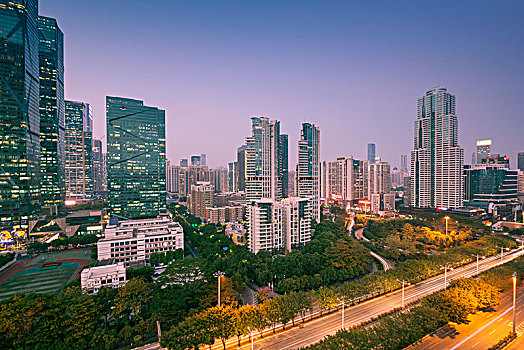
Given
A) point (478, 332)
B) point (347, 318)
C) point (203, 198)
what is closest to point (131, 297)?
point (347, 318)

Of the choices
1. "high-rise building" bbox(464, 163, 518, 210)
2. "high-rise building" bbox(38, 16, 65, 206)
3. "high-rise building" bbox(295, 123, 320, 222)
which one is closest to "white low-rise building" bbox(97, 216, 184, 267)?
"high-rise building" bbox(295, 123, 320, 222)

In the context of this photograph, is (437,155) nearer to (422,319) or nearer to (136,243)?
(422,319)

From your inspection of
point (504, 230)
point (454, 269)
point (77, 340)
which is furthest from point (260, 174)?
point (504, 230)

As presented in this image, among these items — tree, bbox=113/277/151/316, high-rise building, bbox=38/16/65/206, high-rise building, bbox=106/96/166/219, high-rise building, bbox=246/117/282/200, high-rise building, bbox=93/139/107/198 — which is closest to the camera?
tree, bbox=113/277/151/316

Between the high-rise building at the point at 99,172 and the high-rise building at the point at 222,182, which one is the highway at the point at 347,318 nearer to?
the high-rise building at the point at 222,182

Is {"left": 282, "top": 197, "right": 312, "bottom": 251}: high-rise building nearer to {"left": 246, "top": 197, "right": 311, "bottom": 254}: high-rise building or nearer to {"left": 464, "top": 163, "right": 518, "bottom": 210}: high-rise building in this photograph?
{"left": 246, "top": 197, "right": 311, "bottom": 254}: high-rise building
